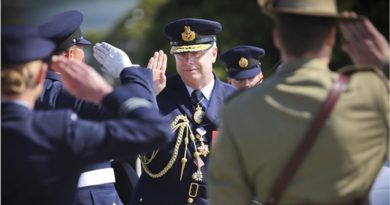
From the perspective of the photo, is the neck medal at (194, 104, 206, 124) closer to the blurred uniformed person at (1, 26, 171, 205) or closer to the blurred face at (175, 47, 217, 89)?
the blurred face at (175, 47, 217, 89)

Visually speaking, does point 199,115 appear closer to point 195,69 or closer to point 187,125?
point 187,125

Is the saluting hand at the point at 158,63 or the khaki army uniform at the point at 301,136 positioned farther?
the saluting hand at the point at 158,63

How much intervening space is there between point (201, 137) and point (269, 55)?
460 inches

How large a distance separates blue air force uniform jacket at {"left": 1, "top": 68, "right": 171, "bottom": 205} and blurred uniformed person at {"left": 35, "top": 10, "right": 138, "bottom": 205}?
26.6 inches

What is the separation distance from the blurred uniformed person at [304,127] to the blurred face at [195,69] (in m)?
2.43

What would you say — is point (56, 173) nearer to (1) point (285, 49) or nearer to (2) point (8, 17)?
(1) point (285, 49)

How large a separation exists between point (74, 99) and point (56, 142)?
4.46 feet

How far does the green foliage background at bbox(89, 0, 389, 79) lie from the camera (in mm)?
17141

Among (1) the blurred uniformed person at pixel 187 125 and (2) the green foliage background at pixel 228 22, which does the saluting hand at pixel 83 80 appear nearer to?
(1) the blurred uniformed person at pixel 187 125

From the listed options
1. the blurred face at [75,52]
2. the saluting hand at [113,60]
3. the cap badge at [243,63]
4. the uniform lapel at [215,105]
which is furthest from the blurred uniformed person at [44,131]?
the cap badge at [243,63]

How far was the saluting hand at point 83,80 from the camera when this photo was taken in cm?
380

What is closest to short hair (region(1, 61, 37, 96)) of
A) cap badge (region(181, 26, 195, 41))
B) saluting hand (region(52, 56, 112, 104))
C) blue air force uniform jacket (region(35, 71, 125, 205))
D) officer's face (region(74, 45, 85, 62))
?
saluting hand (region(52, 56, 112, 104))

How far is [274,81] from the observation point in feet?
12.8

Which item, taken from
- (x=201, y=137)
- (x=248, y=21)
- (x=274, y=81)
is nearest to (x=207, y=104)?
(x=201, y=137)
